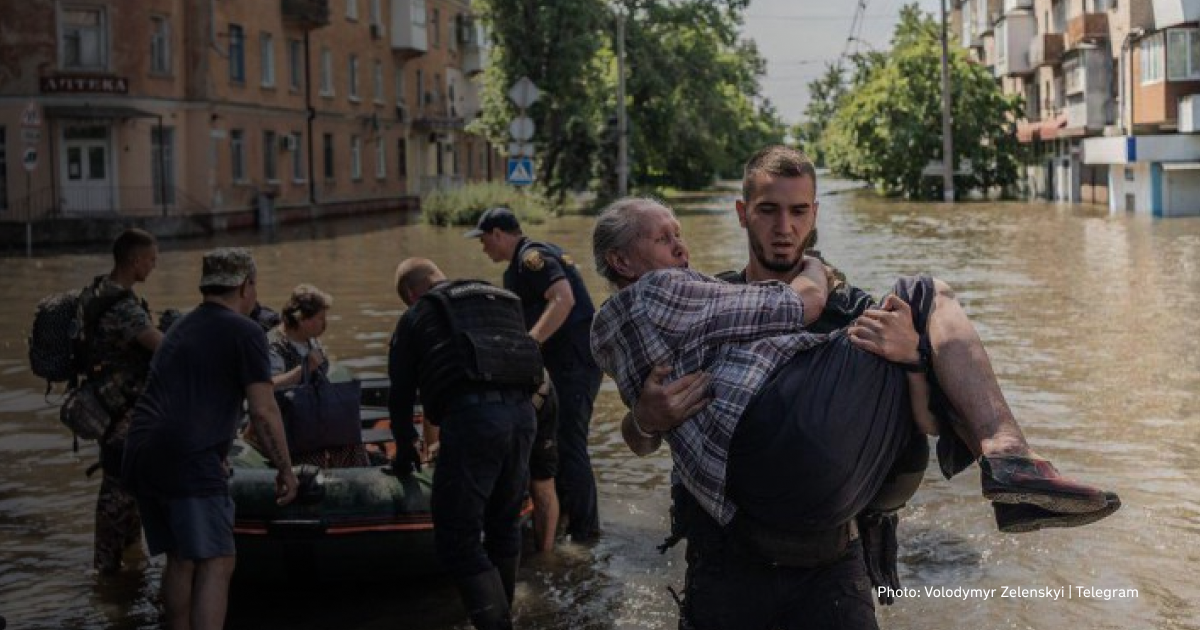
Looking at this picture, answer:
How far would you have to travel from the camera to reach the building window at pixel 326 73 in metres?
54.9

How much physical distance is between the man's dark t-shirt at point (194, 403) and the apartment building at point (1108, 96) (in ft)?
135

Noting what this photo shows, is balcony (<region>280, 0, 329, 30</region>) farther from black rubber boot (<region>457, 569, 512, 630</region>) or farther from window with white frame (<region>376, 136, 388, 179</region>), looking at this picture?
black rubber boot (<region>457, 569, 512, 630</region>)

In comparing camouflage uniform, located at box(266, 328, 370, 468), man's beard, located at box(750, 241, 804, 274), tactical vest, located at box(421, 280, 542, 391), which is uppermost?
man's beard, located at box(750, 241, 804, 274)

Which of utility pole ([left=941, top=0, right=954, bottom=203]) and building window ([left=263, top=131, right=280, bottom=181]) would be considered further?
utility pole ([left=941, top=0, right=954, bottom=203])

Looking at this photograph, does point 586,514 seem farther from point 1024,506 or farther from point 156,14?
point 156,14

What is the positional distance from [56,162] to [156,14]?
4.92 meters

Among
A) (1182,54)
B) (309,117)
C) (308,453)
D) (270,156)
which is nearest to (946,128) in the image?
(1182,54)

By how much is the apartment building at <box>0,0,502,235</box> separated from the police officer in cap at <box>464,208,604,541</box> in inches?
1035

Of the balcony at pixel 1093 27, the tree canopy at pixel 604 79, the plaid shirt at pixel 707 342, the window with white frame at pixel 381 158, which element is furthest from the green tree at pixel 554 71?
the plaid shirt at pixel 707 342

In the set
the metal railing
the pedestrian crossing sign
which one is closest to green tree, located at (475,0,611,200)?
the metal railing

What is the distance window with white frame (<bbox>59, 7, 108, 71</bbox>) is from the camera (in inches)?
1623

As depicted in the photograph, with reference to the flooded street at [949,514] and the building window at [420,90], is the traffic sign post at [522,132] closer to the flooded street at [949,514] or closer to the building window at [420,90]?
the flooded street at [949,514]

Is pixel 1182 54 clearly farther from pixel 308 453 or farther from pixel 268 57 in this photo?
pixel 308 453

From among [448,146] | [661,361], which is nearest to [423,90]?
[448,146]
